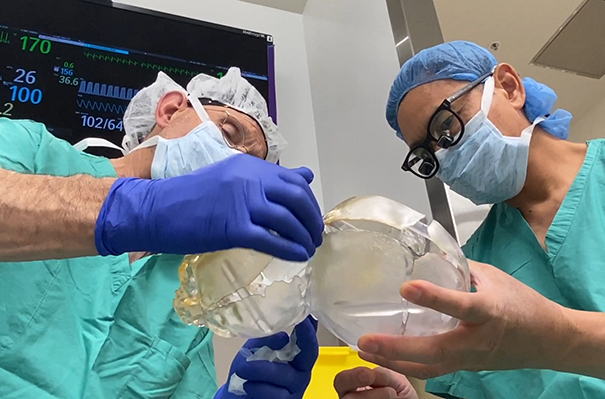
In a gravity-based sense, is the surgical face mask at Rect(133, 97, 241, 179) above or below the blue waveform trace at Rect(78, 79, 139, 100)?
below

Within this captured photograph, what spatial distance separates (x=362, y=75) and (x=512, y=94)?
689mm

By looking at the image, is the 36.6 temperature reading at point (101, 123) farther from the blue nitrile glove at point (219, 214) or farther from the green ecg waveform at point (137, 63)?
the blue nitrile glove at point (219, 214)

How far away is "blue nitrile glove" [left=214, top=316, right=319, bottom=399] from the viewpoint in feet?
2.42

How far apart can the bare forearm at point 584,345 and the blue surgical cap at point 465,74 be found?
593 millimetres

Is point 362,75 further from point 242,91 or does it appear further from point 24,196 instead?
point 24,196

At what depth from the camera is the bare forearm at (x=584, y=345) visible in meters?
0.73

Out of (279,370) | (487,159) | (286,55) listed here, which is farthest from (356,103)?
(279,370)

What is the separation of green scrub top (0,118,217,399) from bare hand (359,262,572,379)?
0.51 m

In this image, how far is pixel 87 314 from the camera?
3.19 feet

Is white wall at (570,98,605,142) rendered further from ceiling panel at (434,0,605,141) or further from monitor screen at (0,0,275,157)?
monitor screen at (0,0,275,157)

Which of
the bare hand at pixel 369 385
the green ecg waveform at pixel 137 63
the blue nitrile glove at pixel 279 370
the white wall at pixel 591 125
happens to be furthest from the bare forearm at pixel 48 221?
the white wall at pixel 591 125

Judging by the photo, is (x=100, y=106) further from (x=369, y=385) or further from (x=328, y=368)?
(x=369, y=385)

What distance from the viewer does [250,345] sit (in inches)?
30.5

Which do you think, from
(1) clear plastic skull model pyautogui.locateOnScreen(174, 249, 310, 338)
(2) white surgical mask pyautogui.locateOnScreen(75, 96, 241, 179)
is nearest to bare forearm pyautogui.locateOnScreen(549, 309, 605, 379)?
(1) clear plastic skull model pyautogui.locateOnScreen(174, 249, 310, 338)
